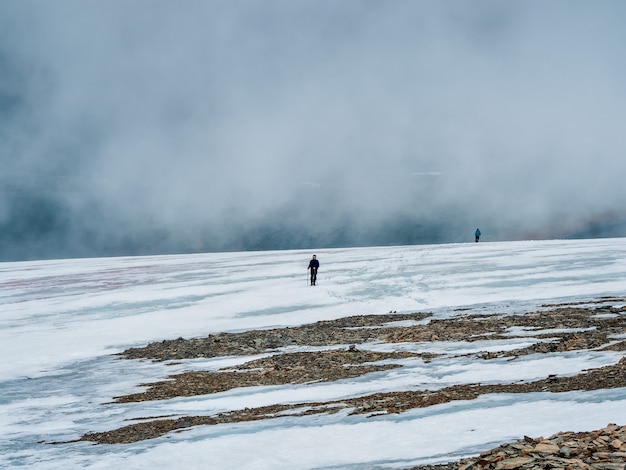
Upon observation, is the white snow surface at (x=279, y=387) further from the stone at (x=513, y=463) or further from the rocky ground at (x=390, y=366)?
the stone at (x=513, y=463)

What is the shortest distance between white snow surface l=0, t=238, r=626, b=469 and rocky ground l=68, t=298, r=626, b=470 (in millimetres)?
528

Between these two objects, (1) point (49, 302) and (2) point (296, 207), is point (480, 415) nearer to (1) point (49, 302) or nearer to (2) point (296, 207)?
(1) point (49, 302)

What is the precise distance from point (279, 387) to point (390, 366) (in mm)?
3004

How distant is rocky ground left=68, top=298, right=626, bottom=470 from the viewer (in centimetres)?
809

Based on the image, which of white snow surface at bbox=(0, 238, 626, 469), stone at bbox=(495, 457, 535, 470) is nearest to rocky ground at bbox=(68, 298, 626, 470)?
stone at bbox=(495, 457, 535, 470)

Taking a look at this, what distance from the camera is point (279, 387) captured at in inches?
597

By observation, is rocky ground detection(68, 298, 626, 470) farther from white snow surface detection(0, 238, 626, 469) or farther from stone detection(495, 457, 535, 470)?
white snow surface detection(0, 238, 626, 469)

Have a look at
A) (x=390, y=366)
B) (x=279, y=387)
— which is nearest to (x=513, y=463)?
(x=279, y=387)

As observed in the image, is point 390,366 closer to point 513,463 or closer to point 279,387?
point 279,387

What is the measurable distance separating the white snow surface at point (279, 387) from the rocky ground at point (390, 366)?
1.73 ft

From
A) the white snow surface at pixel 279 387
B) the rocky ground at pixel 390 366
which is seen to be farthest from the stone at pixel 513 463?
the white snow surface at pixel 279 387

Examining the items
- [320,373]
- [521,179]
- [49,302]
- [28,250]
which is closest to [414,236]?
[521,179]

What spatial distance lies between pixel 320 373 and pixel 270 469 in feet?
22.0

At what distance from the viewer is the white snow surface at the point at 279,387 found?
33.7 feet
